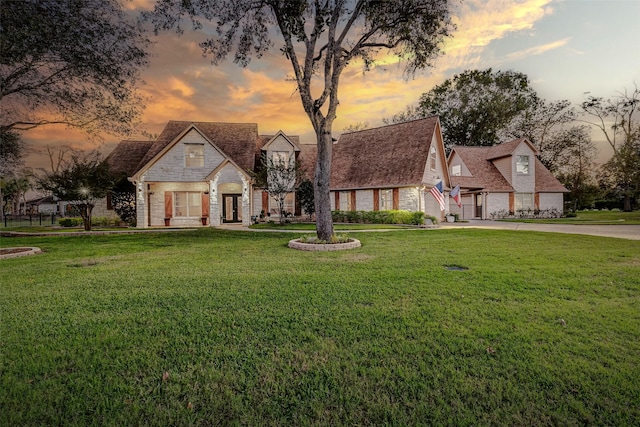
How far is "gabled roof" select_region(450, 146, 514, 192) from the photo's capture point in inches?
1190

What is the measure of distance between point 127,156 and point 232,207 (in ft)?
32.7

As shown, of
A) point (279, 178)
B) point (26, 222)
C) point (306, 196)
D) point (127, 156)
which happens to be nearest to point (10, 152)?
point (127, 156)

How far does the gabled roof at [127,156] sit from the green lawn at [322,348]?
20.5m

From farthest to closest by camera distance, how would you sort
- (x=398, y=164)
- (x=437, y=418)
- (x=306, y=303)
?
(x=398, y=164) < (x=306, y=303) < (x=437, y=418)

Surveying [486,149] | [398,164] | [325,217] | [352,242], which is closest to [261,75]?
[325,217]

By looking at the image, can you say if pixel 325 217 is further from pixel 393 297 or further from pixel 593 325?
pixel 593 325

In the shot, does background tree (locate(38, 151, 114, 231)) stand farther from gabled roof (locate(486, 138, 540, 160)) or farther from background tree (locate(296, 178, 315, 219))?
gabled roof (locate(486, 138, 540, 160))

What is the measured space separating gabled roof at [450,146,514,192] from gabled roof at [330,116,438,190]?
7.95m

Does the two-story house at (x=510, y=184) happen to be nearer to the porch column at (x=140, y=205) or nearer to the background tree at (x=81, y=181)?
the porch column at (x=140, y=205)

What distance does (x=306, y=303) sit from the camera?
461 cm

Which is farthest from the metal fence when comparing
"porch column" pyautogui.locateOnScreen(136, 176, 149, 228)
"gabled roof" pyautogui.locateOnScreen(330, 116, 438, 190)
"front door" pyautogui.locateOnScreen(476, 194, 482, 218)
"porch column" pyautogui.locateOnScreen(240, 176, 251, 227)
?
"front door" pyautogui.locateOnScreen(476, 194, 482, 218)

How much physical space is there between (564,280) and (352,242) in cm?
609

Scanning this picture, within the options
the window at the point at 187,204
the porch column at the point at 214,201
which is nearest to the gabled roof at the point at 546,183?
the porch column at the point at 214,201

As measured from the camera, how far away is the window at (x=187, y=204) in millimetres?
22656
